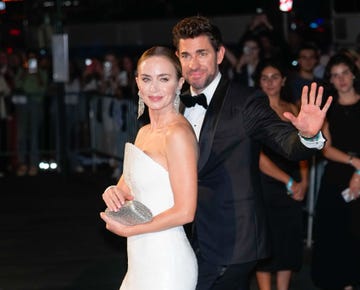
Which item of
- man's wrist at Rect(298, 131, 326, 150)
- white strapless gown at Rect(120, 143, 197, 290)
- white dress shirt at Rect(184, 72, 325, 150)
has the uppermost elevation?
white dress shirt at Rect(184, 72, 325, 150)

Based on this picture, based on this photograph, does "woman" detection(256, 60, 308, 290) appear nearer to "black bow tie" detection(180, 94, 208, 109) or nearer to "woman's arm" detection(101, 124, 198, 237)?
"black bow tie" detection(180, 94, 208, 109)

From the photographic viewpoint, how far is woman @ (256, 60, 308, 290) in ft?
26.6

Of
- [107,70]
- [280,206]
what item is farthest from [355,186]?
[107,70]

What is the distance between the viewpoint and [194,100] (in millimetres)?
5770

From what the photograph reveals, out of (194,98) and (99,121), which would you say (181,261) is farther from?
(99,121)

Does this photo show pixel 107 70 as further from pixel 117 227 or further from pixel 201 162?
pixel 117 227

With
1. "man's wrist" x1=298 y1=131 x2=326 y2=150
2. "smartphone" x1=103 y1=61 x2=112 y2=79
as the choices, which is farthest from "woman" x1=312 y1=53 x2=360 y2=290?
"smartphone" x1=103 y1=61 x2=112 y2=79

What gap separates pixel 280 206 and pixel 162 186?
333 centimetres

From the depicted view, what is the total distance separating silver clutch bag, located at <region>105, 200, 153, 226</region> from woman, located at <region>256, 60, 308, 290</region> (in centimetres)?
313

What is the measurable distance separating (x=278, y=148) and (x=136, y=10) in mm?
22734

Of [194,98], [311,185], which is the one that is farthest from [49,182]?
[194,98]

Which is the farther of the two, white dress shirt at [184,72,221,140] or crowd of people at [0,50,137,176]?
crowd of people at [0,50,137,176]

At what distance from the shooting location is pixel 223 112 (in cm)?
567

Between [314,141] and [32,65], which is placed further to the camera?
[32,65]
